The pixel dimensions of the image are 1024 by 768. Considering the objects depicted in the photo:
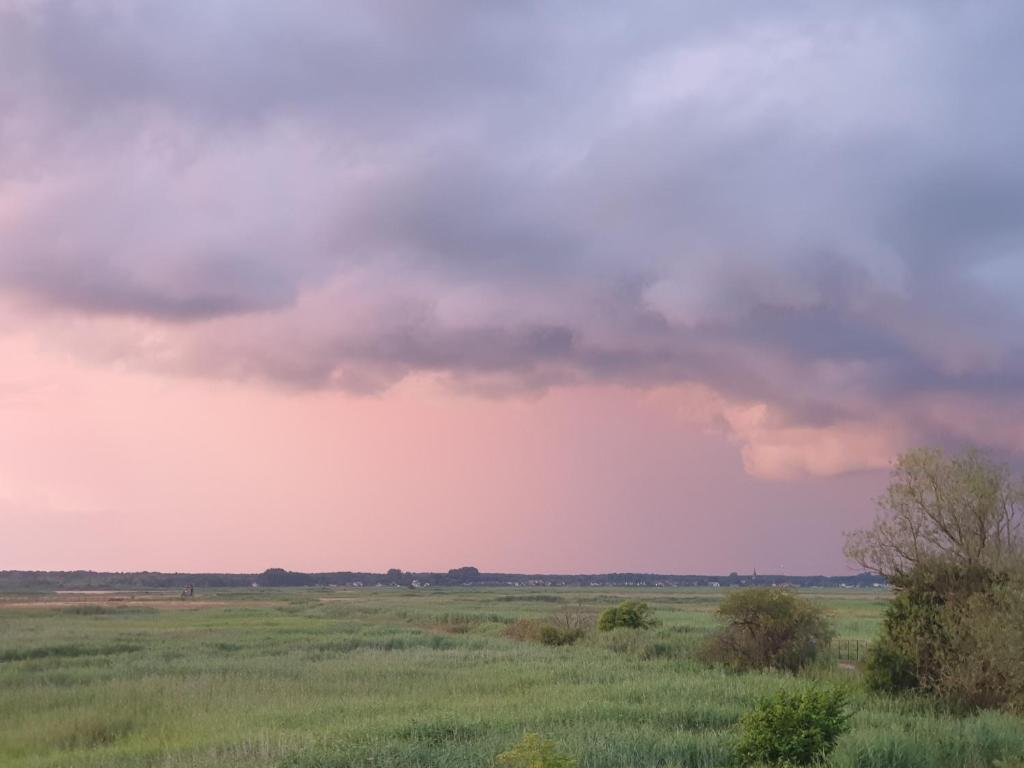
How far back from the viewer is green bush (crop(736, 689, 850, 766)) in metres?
12.7

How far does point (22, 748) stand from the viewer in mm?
18656

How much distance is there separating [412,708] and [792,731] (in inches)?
353

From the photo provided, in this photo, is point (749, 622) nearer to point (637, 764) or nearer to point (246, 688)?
point (246, 688)

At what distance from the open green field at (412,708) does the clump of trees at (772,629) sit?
1.03m

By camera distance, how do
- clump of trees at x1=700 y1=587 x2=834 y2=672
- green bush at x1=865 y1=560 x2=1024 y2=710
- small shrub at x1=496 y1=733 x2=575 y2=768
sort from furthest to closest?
clump of trees at x1=700 y1=587 x2=834 y2=672 < green bush at x1=865 y1=560 x2=1024 y2=710 < small shrub at x1=496 y1=733 x2=575 y2=768

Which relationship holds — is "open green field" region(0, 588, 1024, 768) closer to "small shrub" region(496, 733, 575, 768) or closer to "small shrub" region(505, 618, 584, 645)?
"small shrub" region(505, 618, 584, 645)

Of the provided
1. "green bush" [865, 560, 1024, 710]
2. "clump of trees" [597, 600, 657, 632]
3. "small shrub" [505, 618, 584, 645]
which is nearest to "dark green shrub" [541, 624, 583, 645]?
"small shrub" [505, 618, 584, 645]

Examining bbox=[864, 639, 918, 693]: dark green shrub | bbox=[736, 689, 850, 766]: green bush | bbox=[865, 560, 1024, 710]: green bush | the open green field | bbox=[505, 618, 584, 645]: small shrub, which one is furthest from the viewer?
bbox=[505, 618, 584, 645]: small shrub

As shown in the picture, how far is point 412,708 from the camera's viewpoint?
19375mm

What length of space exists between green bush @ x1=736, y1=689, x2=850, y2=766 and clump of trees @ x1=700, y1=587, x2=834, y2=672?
16.9 m

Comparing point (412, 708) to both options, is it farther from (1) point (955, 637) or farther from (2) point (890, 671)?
(1) point (955, 637)

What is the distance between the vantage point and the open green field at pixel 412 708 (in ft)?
45.5

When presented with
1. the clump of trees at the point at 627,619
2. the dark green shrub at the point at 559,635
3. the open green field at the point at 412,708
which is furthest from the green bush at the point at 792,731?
the clump of trees at the point at 627,619

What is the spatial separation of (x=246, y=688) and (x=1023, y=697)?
18.1 m
